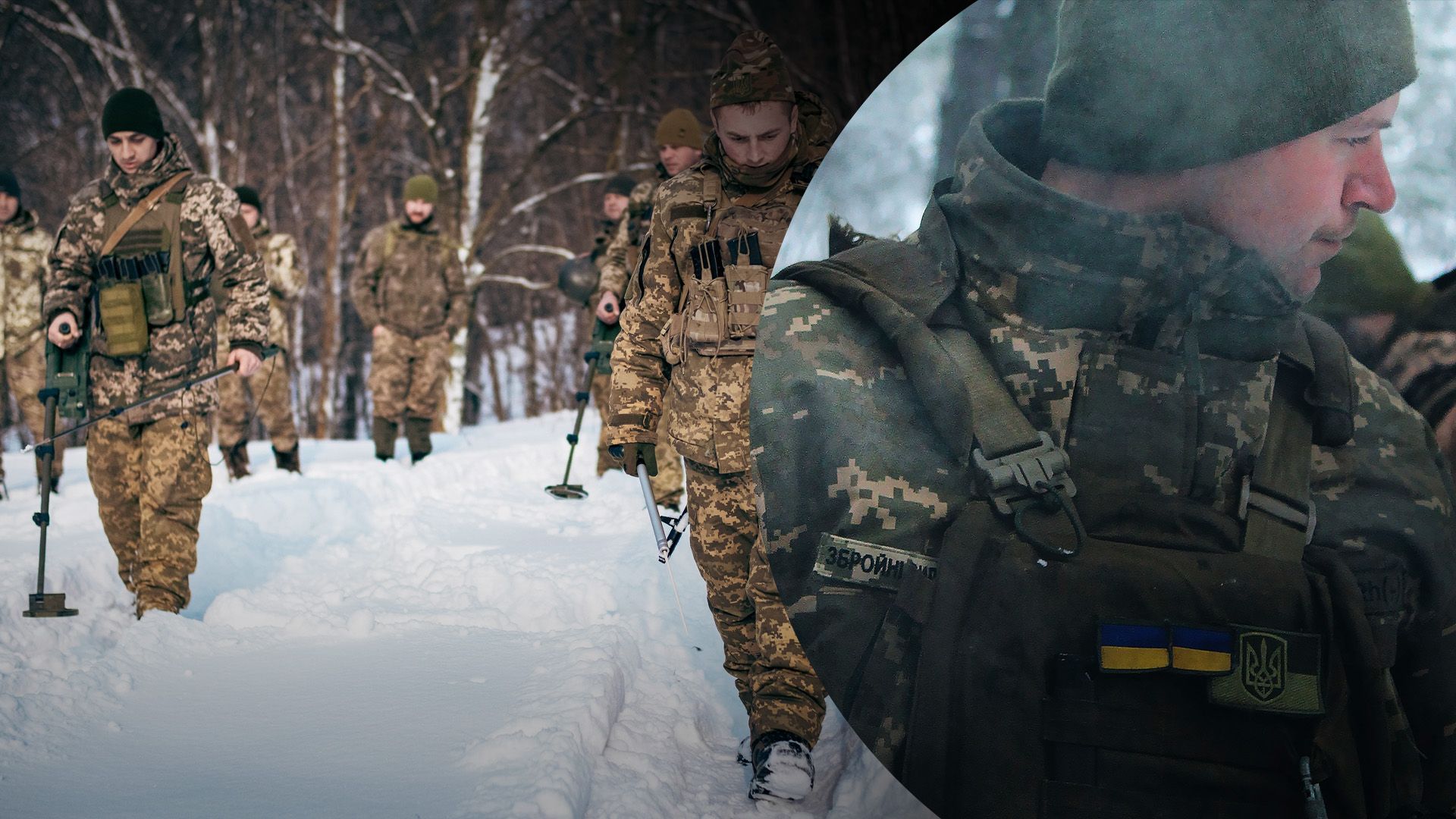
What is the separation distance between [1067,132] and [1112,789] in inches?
37.6

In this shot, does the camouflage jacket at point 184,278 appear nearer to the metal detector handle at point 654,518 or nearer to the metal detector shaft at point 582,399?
the metal detector handle at point 654,518

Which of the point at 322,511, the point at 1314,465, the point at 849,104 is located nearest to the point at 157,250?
the point at 322,511

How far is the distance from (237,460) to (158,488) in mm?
4228

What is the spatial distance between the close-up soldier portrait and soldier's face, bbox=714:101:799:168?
1.20m

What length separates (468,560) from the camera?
16.8 ft

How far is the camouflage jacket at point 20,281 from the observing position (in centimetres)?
712

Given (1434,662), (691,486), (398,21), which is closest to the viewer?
(1434,662)

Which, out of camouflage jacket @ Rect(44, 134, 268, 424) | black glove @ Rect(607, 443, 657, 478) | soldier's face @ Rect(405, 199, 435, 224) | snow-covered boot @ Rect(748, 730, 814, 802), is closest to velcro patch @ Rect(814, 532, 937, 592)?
snow-covered boot @ Rect(748, 730, 814, 802)

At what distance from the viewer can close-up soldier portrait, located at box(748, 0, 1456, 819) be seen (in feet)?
4.76

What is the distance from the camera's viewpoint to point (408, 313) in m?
8.41

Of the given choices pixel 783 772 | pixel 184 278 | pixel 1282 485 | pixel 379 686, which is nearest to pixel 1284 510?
pixel 1282 485

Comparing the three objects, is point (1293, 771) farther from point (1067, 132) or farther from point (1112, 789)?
point (1067, 132)

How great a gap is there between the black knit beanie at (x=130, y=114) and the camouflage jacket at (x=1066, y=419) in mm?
3402

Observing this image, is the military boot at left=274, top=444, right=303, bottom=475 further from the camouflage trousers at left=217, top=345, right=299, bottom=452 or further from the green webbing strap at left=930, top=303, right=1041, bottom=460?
the green webbing strap at left=930, top=303, right=1041, bottom=460
